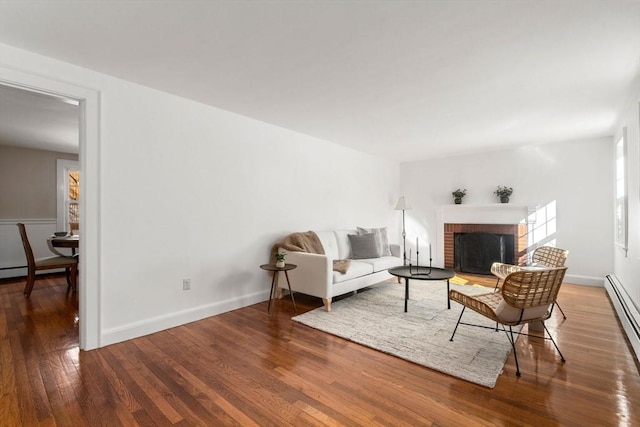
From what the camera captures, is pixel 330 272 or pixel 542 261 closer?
pixel 330 272

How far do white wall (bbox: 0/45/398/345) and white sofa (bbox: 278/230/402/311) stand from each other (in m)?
0.49

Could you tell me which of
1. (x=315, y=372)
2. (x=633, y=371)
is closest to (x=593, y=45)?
(x=633, y=371)

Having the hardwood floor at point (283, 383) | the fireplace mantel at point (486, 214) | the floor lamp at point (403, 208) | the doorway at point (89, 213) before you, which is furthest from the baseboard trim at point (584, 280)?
the doorway at point (89, 213)

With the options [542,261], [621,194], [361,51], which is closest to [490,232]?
[542,261]

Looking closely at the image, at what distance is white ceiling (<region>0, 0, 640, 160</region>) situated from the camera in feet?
6.23

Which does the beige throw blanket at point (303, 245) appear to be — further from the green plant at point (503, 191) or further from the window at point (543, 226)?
the window at point (543, 226)

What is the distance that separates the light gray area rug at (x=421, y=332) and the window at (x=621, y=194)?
212 cm

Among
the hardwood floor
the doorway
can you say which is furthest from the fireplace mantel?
the doorway

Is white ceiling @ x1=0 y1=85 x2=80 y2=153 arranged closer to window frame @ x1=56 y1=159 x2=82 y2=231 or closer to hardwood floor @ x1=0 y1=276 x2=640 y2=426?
window frame @ x1=56 y1=159 x2=82 y2=231

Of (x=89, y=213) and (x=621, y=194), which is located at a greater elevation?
(x=621, y=194)

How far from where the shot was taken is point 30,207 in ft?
19.2

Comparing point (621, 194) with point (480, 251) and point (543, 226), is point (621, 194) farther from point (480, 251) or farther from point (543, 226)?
point (480, 251)

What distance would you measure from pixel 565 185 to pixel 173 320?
627cm

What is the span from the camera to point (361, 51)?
2377 mm
